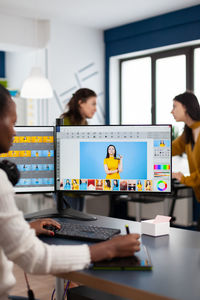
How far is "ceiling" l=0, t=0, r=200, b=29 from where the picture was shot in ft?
16.0

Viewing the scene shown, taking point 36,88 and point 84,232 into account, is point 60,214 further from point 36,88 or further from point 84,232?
point 36,88

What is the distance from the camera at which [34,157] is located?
6.78 feet

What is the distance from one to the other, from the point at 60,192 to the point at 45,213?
4.8 inches

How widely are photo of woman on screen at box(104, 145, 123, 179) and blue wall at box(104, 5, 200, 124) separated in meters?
3.50

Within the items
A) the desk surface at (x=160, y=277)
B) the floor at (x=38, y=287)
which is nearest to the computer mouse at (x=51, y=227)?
the desk surface at (x=160, y=277)

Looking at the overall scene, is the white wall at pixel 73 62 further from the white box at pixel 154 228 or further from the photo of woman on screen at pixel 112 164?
the white box at pixel 154 228

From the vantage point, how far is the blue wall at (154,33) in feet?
16.6

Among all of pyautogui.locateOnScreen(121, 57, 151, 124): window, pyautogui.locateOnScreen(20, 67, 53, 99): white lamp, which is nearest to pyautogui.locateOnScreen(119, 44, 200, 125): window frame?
pyautogui.locateOnScreen(121, 57, 151, 124): window

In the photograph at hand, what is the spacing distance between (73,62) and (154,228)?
4.46 metres

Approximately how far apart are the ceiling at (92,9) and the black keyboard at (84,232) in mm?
3767

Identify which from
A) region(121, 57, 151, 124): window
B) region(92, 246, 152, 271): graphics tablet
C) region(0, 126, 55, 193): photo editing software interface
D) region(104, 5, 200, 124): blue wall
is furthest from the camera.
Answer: region(121, 57, 151, 124): window

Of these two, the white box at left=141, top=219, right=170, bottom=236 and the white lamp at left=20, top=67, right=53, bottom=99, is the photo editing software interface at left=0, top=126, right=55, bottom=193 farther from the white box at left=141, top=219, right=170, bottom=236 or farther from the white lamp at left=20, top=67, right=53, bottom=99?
the white lamp at left=20, top=67, right=53, bottom=99

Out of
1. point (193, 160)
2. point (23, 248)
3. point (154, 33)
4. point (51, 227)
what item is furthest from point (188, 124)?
point (23, 248)

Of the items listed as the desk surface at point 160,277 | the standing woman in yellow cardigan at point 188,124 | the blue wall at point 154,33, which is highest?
the blue wall at point 154,33
